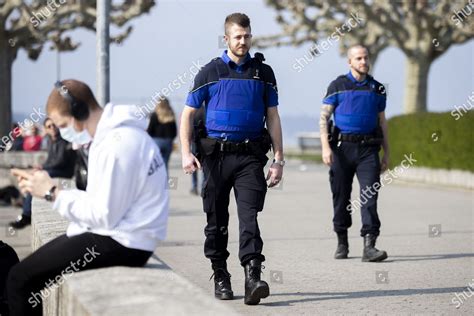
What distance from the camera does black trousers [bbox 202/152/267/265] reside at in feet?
24.8

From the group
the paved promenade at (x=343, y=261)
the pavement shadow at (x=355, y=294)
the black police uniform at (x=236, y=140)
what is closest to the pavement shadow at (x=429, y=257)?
the paved promenade at (x=343, y=261)

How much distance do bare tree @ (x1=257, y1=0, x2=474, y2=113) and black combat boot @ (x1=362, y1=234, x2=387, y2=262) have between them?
18.7 meters

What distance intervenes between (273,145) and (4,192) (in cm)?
280

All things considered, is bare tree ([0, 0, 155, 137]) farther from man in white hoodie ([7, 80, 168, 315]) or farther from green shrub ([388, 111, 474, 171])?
man in white hoodie ([7, 80, 168, 315])

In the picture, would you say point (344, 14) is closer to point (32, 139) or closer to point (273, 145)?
point (32, 139)

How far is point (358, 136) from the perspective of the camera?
394 inches

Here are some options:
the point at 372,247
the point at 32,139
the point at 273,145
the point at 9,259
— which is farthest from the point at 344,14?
the point at 9,259

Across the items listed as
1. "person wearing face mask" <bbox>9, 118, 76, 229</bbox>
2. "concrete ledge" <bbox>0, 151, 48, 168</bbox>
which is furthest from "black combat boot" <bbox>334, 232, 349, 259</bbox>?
"concrete ledge" <bbox>0, 151, 48, 168</bbox>

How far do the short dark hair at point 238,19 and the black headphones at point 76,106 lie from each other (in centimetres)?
276

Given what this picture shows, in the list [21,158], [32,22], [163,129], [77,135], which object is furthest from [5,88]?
[77,135]

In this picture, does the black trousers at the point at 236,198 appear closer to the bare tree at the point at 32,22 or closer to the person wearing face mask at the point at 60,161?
the person wearing face mask at the point at 60,161

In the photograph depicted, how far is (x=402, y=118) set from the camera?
1000 inches

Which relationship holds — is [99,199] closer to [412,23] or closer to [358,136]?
[358,136]

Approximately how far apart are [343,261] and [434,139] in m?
13.2
